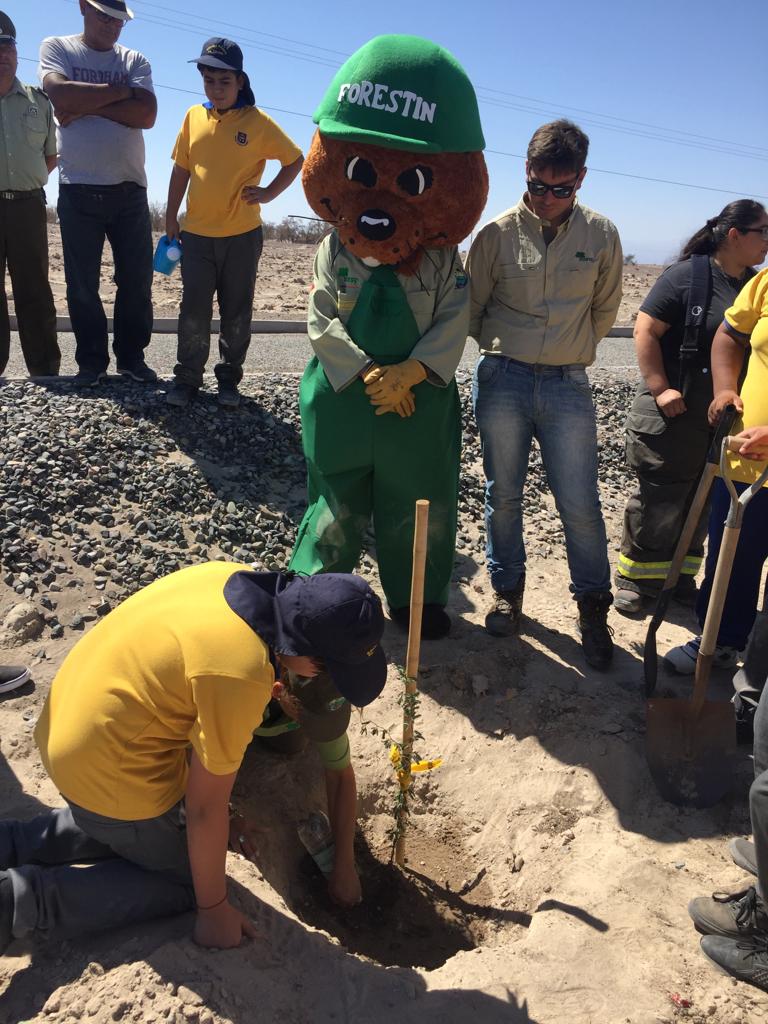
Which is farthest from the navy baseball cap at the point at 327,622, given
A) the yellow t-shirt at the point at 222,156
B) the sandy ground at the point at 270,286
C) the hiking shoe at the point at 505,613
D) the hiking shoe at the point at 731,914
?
the sandy ground at the point at 270,286

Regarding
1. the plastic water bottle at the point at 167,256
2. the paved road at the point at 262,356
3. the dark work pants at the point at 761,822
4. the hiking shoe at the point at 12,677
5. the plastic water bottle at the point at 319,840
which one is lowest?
the plastic water bottle at the point at 319,840

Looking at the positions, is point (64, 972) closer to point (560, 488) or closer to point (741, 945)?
point (741, 945)

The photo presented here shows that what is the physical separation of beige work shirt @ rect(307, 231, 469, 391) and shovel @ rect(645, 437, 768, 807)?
1.26 meters

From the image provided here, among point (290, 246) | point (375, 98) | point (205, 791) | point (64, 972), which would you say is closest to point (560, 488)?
point (375, 98)

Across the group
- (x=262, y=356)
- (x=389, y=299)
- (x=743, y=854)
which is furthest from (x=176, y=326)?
(x=743, y=854)

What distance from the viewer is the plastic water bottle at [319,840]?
3.21 m

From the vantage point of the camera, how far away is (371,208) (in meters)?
3.67

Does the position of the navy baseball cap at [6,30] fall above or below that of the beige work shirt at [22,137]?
above

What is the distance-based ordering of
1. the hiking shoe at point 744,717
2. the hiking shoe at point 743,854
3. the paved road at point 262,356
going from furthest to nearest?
the paved road at point 262,356 < the hiking shoe at point 744,717 < the hiking shoe at point 743,854

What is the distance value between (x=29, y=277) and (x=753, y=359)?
5168 mm

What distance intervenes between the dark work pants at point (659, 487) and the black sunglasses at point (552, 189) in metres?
1.29

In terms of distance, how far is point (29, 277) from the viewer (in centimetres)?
639

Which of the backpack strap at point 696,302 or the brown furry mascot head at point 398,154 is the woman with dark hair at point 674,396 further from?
the brown furry mascot head at point 398,154

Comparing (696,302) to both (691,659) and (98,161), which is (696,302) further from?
(98,161)
